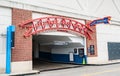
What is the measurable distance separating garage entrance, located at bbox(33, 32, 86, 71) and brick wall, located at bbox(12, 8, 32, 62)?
7.68 feet

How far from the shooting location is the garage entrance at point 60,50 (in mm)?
20672

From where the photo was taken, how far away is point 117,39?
2736 cm

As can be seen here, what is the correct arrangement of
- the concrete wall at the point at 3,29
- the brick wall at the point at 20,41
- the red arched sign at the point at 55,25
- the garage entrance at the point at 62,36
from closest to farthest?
the concrete wall at the point at 3,29 < the brick wall at the point at 20,41 < the red arched sign at the point at 55,25 < the garage entrance at the point at 62,36

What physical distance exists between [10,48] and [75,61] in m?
9.90

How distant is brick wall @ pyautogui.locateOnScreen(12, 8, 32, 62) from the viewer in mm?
16189

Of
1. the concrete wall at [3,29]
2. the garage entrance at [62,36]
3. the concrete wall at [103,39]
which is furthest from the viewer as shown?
the concrete wall at [103,39]

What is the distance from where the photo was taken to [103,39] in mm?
Result: 24906

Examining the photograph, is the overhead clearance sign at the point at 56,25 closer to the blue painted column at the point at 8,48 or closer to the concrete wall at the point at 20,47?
the concrete wall at the point at 20,47

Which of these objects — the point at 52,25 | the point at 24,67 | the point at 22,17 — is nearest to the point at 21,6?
the point at 22,17

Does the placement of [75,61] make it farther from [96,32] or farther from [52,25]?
[52,25]

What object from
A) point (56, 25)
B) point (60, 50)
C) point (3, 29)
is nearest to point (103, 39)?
point (60, 50)

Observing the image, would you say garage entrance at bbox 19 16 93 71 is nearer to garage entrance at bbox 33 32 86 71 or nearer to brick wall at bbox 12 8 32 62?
garage entrance at bbox 33 32 86 71

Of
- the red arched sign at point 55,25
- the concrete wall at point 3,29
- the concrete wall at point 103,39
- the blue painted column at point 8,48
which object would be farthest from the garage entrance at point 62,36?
the concrete wall at point 103,39

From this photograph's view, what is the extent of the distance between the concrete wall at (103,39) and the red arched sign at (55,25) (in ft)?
7.76
